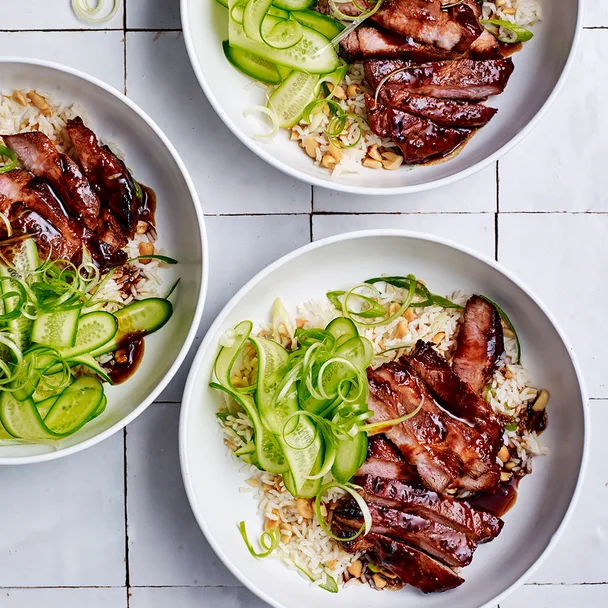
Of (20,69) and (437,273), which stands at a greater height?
(20,69)

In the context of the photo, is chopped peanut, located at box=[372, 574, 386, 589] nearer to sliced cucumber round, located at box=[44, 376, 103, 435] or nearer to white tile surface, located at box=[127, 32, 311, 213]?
sliced cucumber round, located at box=[44, 376, 103, 435]

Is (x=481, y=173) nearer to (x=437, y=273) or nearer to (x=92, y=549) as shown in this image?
(x=437, y=273)

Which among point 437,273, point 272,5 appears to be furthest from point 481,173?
point 272,5

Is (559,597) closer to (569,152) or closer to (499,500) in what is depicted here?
(499,500)

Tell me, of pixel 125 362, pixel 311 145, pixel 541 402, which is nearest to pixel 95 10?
pixel 311 145

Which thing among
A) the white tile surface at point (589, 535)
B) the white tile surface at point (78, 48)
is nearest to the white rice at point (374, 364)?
the white tile surface at point (589, 535)

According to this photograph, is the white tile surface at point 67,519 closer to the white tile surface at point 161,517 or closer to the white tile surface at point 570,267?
the white tile surface at point 161,517
